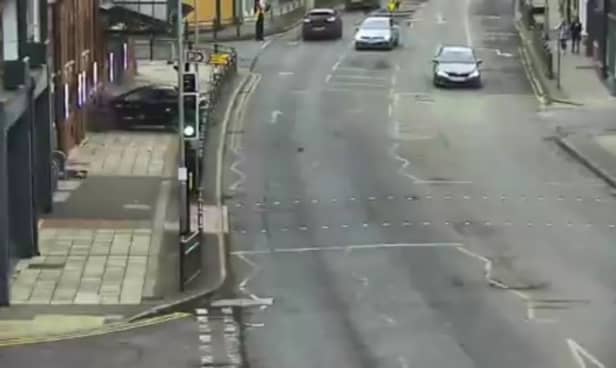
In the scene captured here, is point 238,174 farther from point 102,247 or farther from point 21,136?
point 21,136

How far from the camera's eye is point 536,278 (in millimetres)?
30344

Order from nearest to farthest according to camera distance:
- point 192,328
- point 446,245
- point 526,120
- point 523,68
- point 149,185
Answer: point 192,328 → point 446,245 → point 149,185 → point 526,120 → point 523,68

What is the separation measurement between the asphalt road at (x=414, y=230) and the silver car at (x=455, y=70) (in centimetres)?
61

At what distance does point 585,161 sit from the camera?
4581 centimetres

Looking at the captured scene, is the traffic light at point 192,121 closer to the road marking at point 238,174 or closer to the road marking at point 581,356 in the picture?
the road marking at point 238,174

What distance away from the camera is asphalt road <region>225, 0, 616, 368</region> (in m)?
25.5

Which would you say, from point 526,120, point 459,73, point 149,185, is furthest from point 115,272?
point 459,73

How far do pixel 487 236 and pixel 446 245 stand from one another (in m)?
1.42

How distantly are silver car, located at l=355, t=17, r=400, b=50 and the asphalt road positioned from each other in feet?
36.1

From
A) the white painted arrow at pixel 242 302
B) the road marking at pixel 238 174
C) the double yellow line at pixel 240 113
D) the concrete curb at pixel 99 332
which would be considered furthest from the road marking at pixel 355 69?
the concrete curb at pixel 99 332

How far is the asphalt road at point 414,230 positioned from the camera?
83.8 ft

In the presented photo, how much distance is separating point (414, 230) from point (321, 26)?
46.6 metres

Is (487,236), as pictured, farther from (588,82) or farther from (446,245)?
(588,82)

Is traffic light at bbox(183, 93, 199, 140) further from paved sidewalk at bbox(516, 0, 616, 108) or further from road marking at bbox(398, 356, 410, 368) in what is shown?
paved sidewalk at bbox(516, 0, 616, 108)
